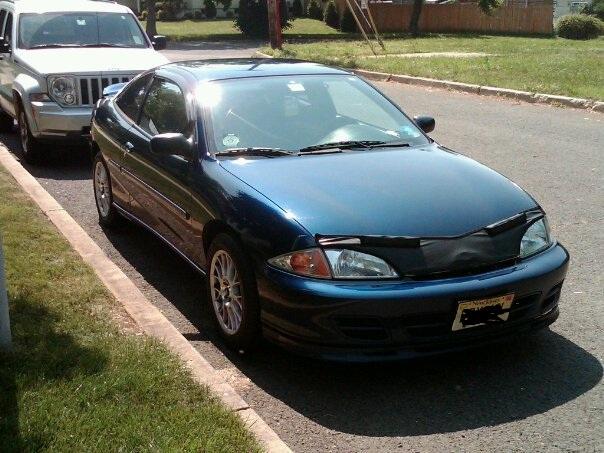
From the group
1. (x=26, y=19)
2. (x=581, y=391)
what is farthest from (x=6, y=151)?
(x=581, y=391)

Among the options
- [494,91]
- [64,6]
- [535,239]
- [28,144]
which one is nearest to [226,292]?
[535,239]

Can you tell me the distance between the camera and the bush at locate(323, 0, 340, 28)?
49522 mm

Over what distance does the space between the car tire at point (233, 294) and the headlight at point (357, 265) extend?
51cm

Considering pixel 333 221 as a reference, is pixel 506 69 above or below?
below

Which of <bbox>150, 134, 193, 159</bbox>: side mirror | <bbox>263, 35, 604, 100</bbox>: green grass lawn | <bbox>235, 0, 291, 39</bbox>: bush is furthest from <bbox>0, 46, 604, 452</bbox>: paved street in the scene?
<bbox>235, 0, 291, 39</bbox>: bush

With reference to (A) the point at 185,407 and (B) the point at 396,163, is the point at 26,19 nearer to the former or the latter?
(B) the point at 396,163

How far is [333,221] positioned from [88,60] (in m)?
6.73

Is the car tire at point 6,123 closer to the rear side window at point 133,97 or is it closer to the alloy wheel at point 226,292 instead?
the rear side window at point 133,97

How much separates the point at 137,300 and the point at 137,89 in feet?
7.28

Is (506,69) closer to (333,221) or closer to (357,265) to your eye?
(333,221)

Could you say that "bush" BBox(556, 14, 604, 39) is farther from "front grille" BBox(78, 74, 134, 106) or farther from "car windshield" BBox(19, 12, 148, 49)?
"front grille" BBox(78, 74, 134, 106)

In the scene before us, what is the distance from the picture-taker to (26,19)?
11312 millimetres

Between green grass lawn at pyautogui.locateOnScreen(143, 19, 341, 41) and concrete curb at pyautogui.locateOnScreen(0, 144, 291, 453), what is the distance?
1342 inches

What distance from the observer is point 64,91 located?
390 inches
